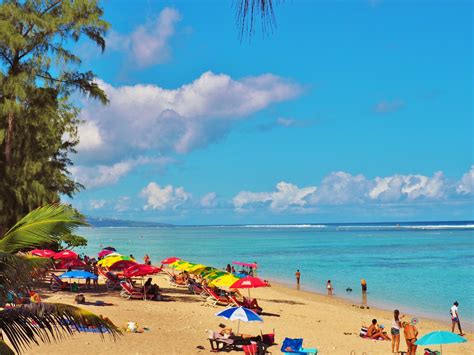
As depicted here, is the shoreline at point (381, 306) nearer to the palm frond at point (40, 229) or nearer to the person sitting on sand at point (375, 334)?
the person sitting on sand at point (375, 334)

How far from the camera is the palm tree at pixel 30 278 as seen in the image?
22.7 ft

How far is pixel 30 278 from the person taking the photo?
7484 millimetres

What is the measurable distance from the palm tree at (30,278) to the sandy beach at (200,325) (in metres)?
7.96

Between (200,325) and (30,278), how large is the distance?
41.4ft

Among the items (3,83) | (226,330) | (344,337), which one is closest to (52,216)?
(226,330)

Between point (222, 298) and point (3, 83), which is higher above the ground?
point (3, 83)

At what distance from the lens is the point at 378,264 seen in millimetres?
58188

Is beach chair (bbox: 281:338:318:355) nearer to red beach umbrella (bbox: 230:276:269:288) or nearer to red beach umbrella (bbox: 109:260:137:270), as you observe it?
red beach umbrella (bbox: 230:276:269:288)

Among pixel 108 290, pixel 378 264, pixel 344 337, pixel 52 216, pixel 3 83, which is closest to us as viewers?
pixel 52 216

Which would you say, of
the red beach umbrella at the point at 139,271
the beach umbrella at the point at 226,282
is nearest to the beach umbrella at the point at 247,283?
the beach umbrella at the point at 226,282

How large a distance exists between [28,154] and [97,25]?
21.9 ft

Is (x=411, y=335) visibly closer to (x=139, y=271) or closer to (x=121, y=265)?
(x=139, y=271)

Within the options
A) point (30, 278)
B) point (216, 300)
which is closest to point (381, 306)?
point (216, 300)

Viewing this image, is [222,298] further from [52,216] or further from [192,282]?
[52,216]
